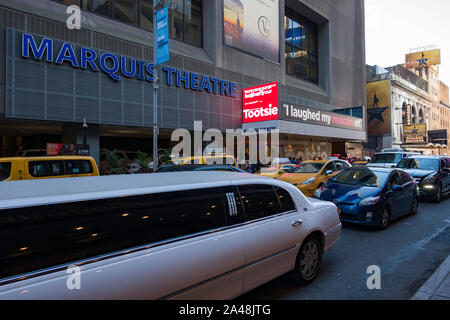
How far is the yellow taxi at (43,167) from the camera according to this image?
7.40m

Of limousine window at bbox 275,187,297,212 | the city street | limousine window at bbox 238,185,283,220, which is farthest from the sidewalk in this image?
limousine window at bbox 238,185,283,220

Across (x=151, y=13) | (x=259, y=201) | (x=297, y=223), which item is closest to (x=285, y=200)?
(x=297, y=223)

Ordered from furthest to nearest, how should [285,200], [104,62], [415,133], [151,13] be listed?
[415,133] < [151,13] < [104,62] < [285,200]

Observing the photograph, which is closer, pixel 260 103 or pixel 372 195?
pixel 372 195

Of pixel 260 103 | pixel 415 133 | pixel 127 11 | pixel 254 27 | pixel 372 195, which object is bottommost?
pixel 372 195

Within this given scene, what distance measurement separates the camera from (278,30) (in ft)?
92.0

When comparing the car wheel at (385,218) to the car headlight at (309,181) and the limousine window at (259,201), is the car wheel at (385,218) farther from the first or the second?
the limousine window at (259,201)

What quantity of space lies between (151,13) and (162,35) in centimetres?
996

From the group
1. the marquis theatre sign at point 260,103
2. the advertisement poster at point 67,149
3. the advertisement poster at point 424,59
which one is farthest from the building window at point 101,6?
the advertisement poster at point 424,59

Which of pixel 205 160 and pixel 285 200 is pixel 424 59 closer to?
pixel 205 160

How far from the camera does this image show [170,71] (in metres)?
19.0
